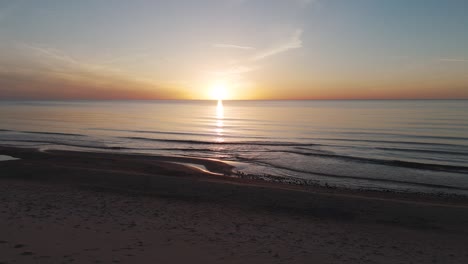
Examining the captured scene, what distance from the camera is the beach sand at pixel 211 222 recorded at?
830cm

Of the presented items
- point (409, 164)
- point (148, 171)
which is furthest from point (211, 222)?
point (409, 164)

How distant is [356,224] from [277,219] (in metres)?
2.69

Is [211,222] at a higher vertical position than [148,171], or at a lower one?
lower

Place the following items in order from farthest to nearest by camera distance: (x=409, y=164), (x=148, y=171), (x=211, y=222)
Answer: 1. (x=409, y=164)
2. (x=148, y=171)
3. (x=211, y=222)

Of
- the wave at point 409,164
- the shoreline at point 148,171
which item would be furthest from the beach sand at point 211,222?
the wave at point 409,164

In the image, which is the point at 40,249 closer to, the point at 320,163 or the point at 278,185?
the point at 278,185

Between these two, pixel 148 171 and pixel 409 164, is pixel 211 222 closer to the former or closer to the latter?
pixel 148 171

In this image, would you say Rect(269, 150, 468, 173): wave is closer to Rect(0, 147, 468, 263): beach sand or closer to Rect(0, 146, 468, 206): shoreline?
Rect(0, 146, 468, 206): shoreline

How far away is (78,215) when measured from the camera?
10.8 meters

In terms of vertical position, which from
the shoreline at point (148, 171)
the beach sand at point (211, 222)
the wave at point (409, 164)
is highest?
the wave at point (409, 164)

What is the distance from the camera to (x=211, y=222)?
10.8m

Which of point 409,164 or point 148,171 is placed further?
point 409,164

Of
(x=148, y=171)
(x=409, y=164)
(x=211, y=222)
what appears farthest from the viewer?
(x=409, y=164)

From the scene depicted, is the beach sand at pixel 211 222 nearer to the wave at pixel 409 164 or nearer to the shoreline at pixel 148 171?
the shoreline at pixel 148 171
